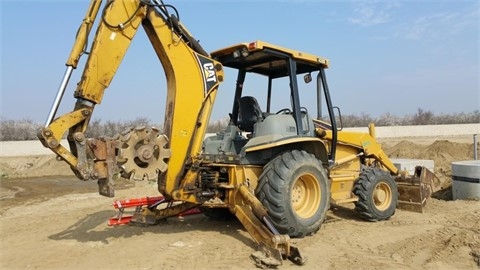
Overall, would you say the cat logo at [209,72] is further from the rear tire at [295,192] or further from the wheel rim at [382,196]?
the wheel rim at [382,196]

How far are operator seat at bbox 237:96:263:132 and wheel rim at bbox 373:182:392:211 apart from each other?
8.24ft

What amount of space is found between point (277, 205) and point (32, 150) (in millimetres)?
26668

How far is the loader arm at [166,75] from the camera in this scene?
5.11 metres

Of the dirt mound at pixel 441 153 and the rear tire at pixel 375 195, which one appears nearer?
the rear tire at pixel 375 195

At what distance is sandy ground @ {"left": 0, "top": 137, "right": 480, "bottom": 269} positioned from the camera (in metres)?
5.05

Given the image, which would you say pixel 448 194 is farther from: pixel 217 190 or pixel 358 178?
pixel 217 190

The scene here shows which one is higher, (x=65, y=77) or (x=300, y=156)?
(x=65, y=77)

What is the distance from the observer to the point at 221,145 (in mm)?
6828

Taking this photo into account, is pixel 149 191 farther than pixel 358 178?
A: Yes

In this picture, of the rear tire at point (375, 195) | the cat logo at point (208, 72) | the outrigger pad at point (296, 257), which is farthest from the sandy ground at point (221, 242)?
the cat logo at point (208, 72)

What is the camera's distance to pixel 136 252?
5.46 metres

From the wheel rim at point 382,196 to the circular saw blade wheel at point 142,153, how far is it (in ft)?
13.2

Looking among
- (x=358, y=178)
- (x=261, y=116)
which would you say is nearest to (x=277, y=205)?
(x=261, y=116)

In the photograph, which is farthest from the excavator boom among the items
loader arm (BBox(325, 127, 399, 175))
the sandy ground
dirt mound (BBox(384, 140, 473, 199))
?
dirt mound (BBox(384, 140, 473, 199))
